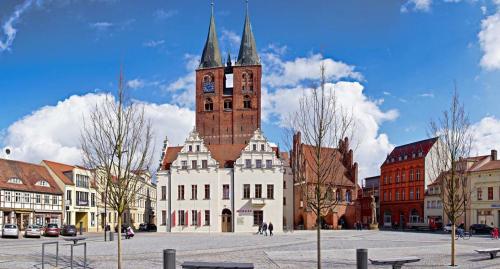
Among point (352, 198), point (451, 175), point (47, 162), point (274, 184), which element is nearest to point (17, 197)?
point (47, 162)

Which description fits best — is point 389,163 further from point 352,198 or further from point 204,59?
point 204,59

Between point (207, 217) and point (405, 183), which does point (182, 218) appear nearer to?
point (207, 217)

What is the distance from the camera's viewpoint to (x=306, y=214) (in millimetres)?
65438

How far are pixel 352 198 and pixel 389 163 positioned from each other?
60.4ft

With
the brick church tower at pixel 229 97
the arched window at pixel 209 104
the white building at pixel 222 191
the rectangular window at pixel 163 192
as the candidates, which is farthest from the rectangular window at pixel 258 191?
the arched window at pixel 209 104

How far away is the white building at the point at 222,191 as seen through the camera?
60000mm

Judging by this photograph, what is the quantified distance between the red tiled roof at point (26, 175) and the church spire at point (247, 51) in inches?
1348

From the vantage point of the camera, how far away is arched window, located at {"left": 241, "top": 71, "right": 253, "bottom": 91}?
81.6m

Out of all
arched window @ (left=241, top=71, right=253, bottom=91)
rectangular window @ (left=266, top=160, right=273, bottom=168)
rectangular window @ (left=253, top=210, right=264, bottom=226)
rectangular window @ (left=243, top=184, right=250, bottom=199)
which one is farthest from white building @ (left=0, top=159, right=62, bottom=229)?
arched window @ (left=241, top=71, right=253, bottom=91)

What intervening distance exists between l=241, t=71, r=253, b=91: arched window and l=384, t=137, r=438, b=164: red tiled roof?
2619cm

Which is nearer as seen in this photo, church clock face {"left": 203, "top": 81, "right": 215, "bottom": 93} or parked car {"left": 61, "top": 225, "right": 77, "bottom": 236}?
parked car {"left": 61, "top": 225, "right": 77, "bottom": 236}

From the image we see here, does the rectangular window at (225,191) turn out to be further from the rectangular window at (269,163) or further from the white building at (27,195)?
the white building at (27,195)

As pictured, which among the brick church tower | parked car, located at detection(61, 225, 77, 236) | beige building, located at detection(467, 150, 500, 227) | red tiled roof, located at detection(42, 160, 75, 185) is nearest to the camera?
parked car, located at detection(61, 225, 77, 236)

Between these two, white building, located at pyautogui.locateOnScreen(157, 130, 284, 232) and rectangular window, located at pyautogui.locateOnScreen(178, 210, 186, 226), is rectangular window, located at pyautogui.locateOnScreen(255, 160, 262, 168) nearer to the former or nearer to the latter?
white building, located at pyautogui.locateOnScreen(157, 130, 284, 232)
